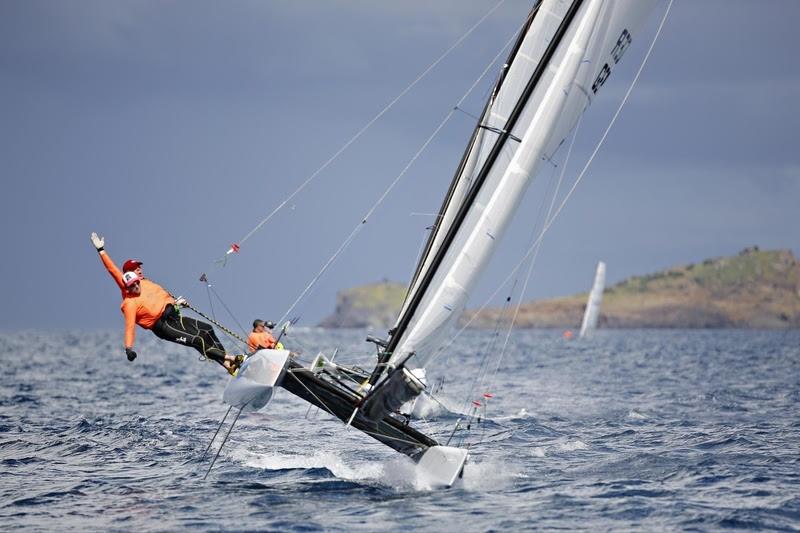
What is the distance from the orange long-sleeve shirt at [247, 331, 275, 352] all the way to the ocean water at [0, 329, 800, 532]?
194 centimetres

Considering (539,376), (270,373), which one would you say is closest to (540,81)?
(270,373)

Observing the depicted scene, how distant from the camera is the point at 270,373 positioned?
42.7ft

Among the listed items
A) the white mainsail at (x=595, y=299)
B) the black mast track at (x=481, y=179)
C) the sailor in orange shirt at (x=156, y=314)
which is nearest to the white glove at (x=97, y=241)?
the sailor in orange shirt at (x=156, y=314)

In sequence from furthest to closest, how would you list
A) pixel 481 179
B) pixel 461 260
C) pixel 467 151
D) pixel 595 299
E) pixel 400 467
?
pixel 595 299 → pixel 467 151 → pixel 400 467 → pixel 481 179 → pixel 461 260

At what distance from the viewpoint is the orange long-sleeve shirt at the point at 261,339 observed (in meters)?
14.6

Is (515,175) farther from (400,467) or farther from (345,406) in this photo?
(400,467)

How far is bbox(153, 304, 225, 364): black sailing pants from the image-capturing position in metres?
13.9

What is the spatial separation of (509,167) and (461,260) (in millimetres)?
1371

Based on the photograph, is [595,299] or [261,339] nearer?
[261,339]

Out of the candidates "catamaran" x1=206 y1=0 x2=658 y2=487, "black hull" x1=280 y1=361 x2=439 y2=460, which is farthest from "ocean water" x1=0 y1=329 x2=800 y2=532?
"catamaran" x1=206 y1=0 x2=658 y2=487

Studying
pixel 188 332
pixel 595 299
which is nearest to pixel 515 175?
pixel 188 332

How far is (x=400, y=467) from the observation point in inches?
563

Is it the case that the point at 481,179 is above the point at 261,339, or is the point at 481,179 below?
above

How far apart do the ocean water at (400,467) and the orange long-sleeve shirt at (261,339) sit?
1939 mm
